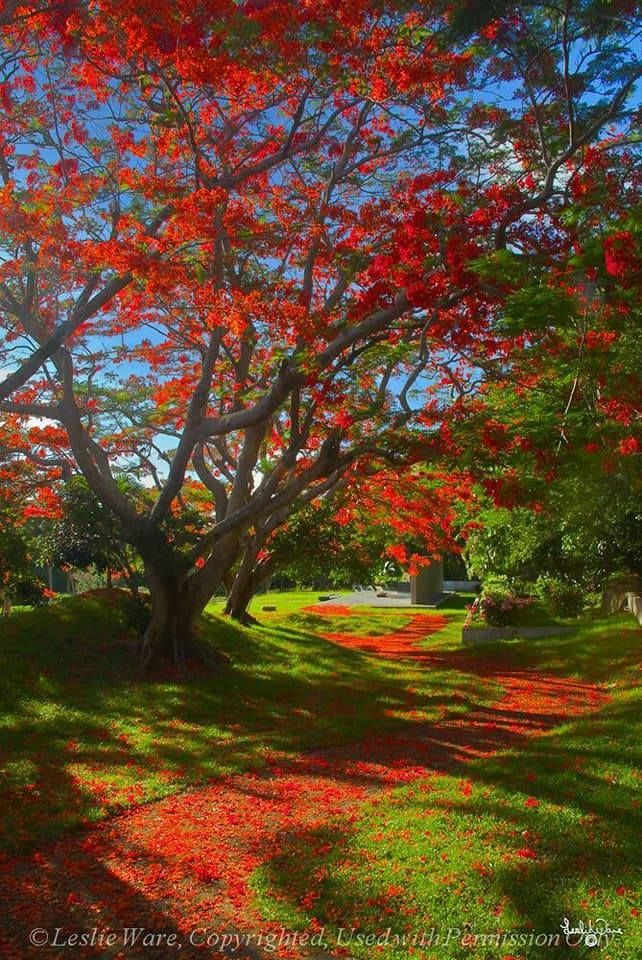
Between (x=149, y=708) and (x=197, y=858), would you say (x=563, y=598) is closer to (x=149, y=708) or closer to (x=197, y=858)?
(x=149, y=708)

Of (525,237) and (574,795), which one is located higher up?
(525,237)

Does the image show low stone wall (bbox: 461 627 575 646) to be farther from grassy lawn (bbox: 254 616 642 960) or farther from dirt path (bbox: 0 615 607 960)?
grassy lawn (bbox: 254 616 642 960)

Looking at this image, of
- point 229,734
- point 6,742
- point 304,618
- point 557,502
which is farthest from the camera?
point 304,618

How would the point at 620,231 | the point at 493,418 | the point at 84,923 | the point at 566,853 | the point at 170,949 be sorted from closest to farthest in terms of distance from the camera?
the point at 170,949, the point at 84,923, the point at 566,853, the point at 620,231, the point at 493,418

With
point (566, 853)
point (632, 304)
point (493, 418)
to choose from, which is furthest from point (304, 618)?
point (566, 853)

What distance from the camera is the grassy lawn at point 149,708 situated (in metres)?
6.23

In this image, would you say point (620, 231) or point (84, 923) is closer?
point (84, 923)

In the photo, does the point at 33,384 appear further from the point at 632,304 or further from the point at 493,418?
the point at 632,304

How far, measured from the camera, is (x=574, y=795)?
17.3 feet

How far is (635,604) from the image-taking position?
1555 centimetres

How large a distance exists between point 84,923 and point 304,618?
733 inches
